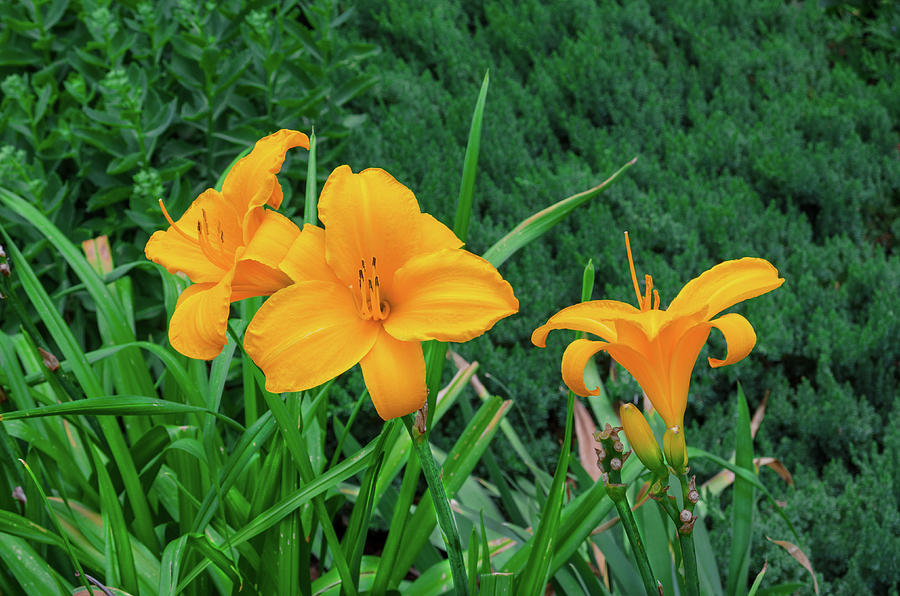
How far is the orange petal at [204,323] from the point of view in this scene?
90cm

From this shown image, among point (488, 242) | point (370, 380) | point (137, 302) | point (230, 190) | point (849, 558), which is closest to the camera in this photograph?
point (370, 380)

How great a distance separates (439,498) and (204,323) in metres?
0.34

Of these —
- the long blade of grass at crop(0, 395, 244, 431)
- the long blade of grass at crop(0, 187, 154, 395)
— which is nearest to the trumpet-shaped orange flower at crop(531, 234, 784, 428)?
the long blade of grass at crop(0, 395, 244, 431)

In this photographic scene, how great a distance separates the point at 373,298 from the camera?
2.96 ft

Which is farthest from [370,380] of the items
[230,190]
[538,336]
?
[230,190]

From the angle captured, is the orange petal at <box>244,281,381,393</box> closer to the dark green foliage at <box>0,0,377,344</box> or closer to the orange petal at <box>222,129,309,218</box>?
the orange petal at <box>222,129,309,218</box>

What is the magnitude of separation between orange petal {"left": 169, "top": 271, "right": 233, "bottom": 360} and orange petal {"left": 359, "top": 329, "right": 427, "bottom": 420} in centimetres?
17

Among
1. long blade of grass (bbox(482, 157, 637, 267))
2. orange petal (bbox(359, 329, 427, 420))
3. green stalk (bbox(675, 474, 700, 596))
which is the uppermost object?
orange petal (bbox(359, 329, 427, 420))

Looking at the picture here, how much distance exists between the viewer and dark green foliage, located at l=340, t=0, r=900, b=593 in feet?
7.44

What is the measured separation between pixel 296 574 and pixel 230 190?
0.69 metres

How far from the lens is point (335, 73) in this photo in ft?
10.1

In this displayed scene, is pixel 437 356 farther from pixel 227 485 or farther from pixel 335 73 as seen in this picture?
pixel 335 73

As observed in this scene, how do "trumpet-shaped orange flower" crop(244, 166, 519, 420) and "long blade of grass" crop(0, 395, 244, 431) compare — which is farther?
"long blade of grass" crop(0, 395, 244, 431)

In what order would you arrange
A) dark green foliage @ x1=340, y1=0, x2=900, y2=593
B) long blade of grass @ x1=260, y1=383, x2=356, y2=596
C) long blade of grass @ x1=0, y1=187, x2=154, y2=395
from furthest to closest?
1. dark green foliage @ x1=340, y1=0, x2=900, y2=593
2. long blade of grass @ x1=0, y1=187, x2=154, y2=395
3. long blade of grass @ x1=260, y1=383, x2=356, y2=596
